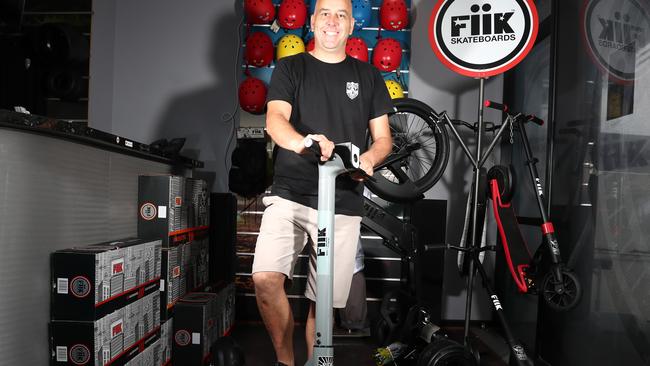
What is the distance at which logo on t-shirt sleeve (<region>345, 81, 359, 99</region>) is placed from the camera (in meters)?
1.83

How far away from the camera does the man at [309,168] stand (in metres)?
1.72

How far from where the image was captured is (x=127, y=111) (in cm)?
365

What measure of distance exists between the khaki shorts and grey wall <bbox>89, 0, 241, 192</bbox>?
196 centimetres

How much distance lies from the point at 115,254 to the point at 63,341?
0.38m

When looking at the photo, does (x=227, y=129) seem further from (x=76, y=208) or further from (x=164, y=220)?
(x=76, y=208)

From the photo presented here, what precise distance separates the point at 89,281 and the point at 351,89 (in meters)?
1.31

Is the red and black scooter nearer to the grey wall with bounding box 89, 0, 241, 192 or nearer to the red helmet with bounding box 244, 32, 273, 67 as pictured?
the red helmet with bounding box 244, 32, 273, 67

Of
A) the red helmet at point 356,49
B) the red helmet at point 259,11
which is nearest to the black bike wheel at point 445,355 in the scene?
the red helmet at point 356,49

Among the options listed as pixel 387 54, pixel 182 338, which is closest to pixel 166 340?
pixel 182 338

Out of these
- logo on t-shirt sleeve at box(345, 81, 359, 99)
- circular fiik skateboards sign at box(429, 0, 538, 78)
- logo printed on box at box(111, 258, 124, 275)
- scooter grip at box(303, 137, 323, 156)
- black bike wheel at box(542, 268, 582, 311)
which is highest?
circular fiik skateboards sign at box(429, 0, 538, 78)

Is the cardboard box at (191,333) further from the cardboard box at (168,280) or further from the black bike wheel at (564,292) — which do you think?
the black bike wheel at (564,292)

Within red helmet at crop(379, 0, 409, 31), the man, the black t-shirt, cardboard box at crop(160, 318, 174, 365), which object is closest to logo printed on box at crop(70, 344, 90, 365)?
cardboard box at crop(160, 318, 174, 365)

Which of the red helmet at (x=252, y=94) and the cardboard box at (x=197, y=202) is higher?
the red helmet at (x=252, y=94)

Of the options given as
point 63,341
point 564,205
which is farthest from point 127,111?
point 564,205
